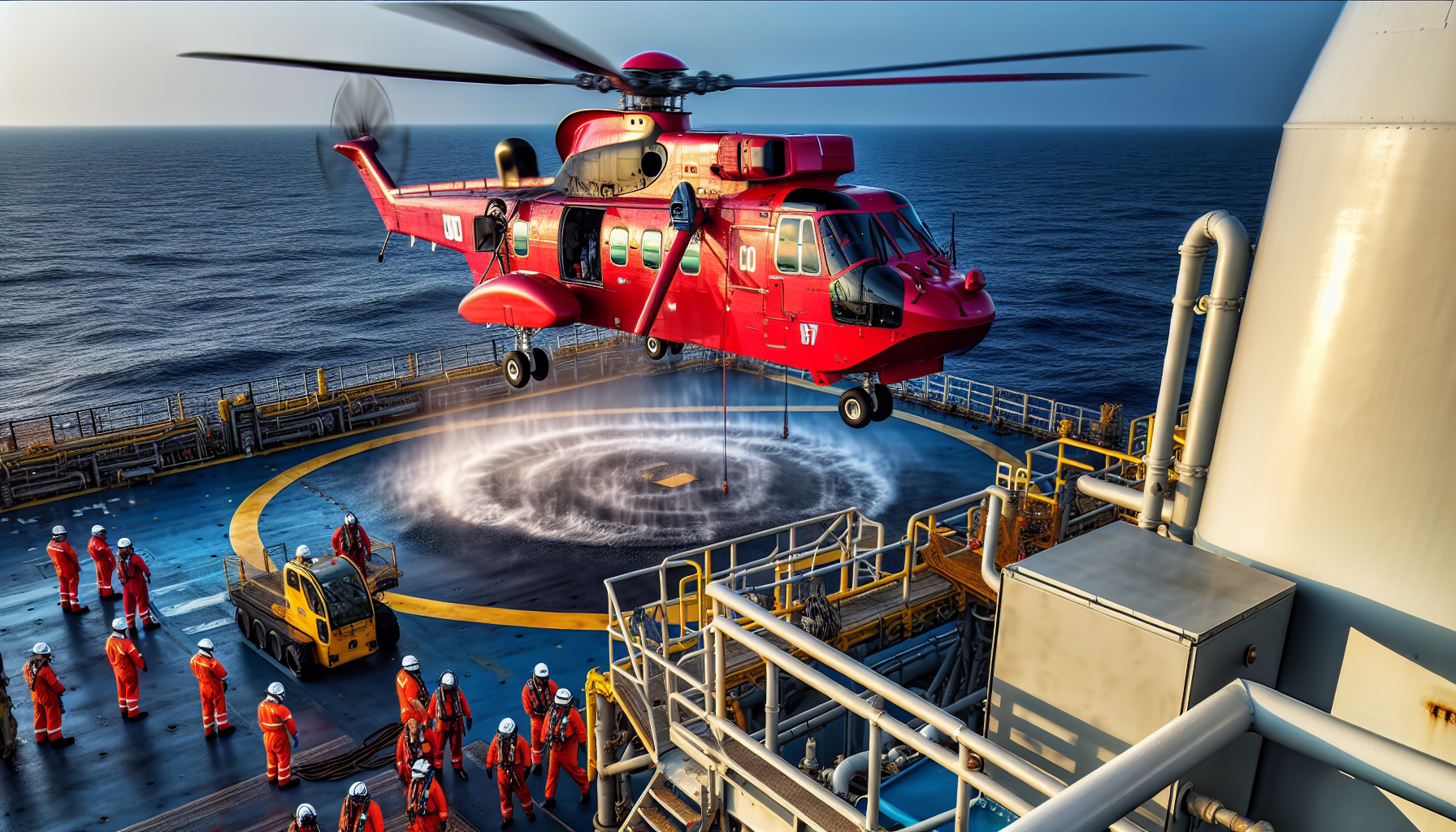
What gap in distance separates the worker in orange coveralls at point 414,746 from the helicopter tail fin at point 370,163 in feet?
45.4

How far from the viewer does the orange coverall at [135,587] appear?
17062mm

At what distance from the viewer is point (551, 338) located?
241 feet

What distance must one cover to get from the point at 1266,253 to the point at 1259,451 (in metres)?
0.83

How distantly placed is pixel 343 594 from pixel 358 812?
218 inches

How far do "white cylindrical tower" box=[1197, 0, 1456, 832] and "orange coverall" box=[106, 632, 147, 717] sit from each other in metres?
15.1

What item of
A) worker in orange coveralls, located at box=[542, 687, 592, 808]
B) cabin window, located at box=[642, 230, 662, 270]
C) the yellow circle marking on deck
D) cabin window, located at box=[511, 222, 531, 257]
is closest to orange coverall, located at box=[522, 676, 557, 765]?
worker in orange coveralls, located at box=[542, 687, 592, 808]

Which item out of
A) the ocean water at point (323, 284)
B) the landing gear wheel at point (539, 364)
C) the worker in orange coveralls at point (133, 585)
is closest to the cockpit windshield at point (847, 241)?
the landing gear wheel at point (539, 364)

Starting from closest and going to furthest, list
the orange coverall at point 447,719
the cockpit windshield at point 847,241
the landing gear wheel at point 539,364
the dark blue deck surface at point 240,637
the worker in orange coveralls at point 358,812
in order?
the worker in orange coveralls at point 358,812 < the orange coverall at point 447,719 < the dark blue deck surface at point 240,637 < the cockpit windshield at point 847,241 < the landing gear wheel at point 539,364

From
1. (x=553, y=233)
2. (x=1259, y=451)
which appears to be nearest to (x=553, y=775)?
(x=553, y=233)

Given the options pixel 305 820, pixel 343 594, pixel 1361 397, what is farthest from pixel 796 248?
pixel 1361 397

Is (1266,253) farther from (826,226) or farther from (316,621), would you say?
(316,621)

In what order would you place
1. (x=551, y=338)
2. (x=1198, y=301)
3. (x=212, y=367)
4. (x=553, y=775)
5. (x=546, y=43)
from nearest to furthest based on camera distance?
(x=1198, y=301) < (x=553, y=775) < (x=546, y=43) < (x=212, y=367) < (x=551, y=338)

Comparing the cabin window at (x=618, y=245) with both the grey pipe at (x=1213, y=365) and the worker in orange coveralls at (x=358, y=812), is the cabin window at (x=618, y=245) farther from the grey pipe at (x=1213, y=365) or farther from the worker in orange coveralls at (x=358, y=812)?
the grey pipe at (x=1213, y=365)

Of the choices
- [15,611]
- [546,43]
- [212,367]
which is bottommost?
[212,367]
